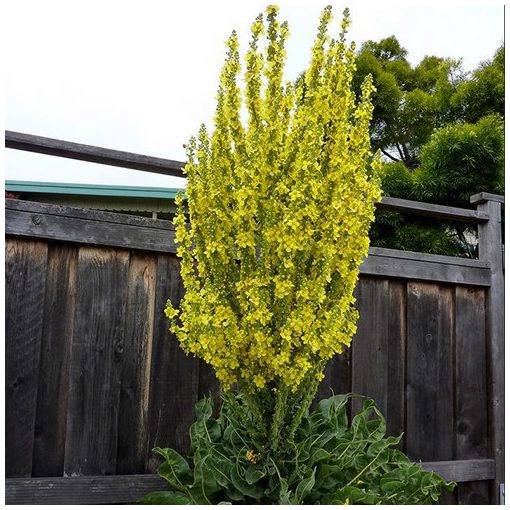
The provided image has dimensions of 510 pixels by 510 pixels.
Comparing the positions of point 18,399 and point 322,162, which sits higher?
point 322,162

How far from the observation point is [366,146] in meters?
2.29

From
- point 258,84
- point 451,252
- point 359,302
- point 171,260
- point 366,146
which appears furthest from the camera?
point 451,252

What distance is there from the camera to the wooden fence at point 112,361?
7.64 feet

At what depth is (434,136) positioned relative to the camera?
6488 mm

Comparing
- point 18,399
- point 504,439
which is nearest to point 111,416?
point 18,399

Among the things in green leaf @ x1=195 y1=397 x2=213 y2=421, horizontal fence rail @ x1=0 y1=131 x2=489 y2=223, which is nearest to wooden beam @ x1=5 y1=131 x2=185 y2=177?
horizontal fence rail @ x1=0 y1=131 x2=489 y2=223

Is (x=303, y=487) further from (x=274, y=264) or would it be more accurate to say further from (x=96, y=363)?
(x=96, y=363)

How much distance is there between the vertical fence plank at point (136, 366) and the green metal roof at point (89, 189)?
4.17 meters

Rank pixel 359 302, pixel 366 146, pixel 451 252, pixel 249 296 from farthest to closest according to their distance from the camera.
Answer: pixel 451 252, pixel 359 302, pixel 366 146, pixel 249 296

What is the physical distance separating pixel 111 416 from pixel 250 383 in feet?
2.25

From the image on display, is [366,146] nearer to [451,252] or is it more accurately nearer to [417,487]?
[417,487]

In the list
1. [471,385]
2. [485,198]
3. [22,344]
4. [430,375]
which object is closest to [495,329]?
[471,385]

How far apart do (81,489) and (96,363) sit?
1.57 ft

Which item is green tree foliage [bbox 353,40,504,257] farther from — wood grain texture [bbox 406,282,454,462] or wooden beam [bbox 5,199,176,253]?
wooden beam [bbox 5,199,176,253]
